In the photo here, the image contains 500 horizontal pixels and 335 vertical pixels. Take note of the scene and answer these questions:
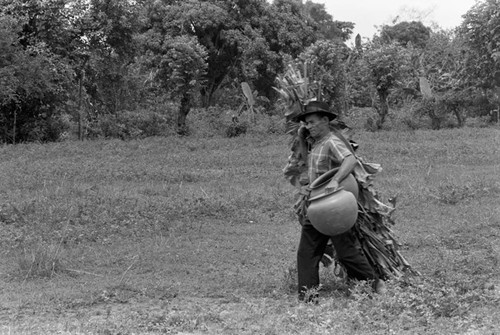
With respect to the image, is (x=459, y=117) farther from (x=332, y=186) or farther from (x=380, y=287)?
(x=332, y=186)

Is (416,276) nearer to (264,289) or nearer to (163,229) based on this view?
(264,289)

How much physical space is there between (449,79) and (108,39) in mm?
13004

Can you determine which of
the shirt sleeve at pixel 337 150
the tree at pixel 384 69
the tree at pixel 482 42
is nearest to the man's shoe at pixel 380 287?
the shirt sleeve at pixel 337 150

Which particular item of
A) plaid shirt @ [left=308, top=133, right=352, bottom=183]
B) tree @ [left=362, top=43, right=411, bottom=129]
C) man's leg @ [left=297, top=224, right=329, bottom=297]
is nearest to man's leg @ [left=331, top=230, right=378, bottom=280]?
man's leg @ [left=297, top=224, right=329, bottom=297]

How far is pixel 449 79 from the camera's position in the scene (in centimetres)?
2553

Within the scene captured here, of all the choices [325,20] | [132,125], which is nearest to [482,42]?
[132,125]

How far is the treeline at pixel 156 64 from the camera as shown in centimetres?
1983

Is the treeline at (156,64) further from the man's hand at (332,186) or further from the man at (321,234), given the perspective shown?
the man's hand at (332,186)

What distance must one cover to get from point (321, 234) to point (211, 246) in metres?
2.73

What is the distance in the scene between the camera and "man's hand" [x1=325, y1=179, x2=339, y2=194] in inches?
213

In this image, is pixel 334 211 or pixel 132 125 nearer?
pixel 334 211

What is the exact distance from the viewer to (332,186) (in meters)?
5.44

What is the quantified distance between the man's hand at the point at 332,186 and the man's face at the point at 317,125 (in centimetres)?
51

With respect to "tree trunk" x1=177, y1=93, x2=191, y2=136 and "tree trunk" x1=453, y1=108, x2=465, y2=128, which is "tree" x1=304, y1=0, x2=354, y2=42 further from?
"tree trunk" x1=177, y1=93, x2=191, y2=136
